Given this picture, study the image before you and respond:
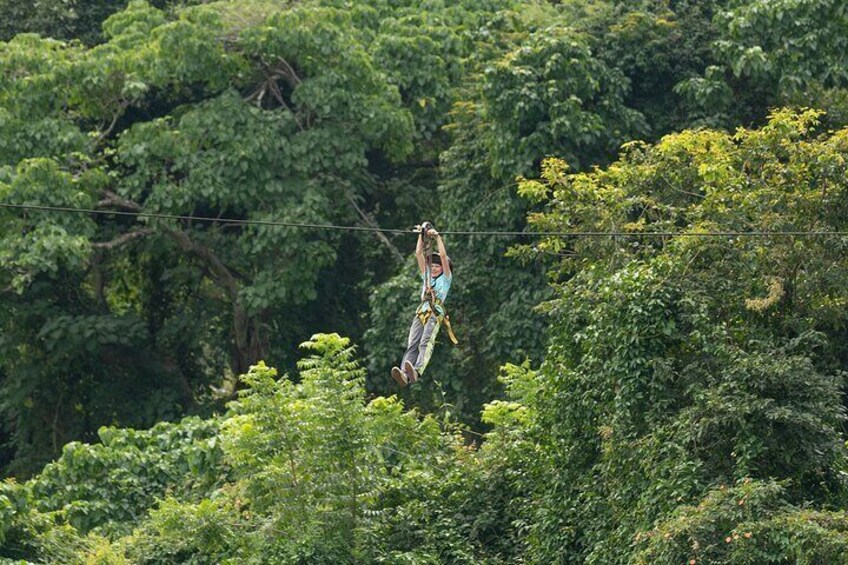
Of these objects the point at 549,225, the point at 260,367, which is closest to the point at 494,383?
the point at 549,225

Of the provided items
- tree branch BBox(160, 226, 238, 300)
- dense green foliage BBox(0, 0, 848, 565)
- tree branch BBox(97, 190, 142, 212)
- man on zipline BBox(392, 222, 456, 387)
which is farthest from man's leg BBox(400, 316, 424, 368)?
tree branch BBox(97, 190, 142, 212)

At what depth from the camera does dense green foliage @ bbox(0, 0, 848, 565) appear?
13.3m

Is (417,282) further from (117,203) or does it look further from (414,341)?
(414,341)

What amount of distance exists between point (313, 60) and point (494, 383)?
4.44 metres

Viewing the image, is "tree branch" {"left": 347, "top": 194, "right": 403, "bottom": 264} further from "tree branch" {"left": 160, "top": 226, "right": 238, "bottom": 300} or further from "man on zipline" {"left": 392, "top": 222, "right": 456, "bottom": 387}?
"man on zipline" {"left": 392, "top": 222, "right": 456, "bottom": 387}

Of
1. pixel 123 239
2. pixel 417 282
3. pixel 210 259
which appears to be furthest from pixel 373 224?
pixel 123 239

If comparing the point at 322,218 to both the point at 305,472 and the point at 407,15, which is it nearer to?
the point at 407,15

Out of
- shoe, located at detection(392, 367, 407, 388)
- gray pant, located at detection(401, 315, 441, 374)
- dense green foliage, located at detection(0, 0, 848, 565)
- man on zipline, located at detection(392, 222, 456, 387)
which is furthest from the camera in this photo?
dense green foliage, located at detection(0, 0, 848, 565)

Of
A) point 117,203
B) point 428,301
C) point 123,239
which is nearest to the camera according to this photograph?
point 428,301

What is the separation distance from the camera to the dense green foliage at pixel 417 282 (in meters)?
13.3

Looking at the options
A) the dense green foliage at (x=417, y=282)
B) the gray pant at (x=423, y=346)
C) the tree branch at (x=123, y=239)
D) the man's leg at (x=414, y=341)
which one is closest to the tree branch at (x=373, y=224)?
the dense green foliage at (x=417, y=282)

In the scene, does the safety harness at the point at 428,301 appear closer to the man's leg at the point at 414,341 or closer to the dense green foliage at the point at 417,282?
the man's leg at the point at 414,341

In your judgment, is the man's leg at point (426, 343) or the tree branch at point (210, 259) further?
the tree branch at point (210, 259)

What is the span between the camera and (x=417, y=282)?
17828mm
